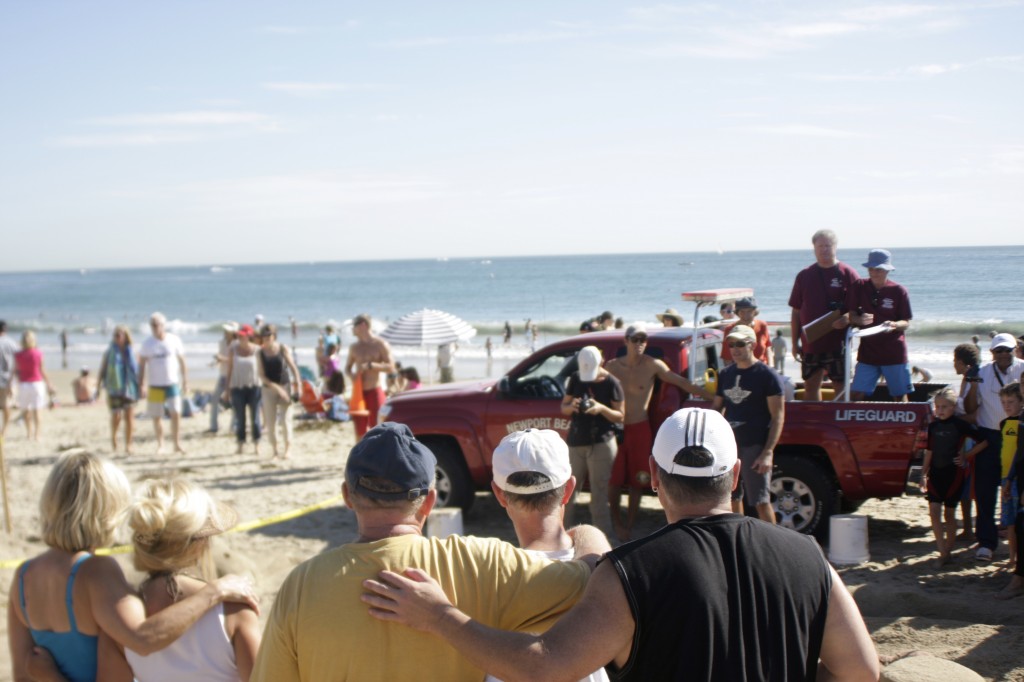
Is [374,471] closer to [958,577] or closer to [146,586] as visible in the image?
[146,586]

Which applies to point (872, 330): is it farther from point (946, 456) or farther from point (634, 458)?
point (634, 458)

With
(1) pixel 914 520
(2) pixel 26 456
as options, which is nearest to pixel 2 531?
(2) pixel 26 456

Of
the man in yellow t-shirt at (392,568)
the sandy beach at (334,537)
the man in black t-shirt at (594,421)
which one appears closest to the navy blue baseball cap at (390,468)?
the man in yellow t-shirt at (392,568)

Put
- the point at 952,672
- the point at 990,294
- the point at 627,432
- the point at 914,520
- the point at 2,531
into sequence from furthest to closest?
the point at 990,294 → the point at 2,531 → the point at 914,520 → the point at 627,432 → the point at 952,672

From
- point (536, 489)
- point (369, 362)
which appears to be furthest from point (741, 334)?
point (369, 362)

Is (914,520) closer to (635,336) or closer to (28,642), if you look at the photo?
(635,336)

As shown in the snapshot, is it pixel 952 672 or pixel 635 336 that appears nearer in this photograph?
pixel 952 672

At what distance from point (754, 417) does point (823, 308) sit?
200 cm

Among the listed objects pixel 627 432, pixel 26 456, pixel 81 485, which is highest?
pixel 81 485

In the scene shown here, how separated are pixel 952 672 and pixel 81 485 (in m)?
3.71

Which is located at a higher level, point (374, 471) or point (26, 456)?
point (374, 471)

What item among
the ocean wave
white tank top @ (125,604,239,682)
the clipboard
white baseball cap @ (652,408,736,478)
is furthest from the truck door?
white baseball cap @ (652,408,736,478)

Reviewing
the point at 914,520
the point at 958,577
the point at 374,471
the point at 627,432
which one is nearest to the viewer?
the point at 374,471

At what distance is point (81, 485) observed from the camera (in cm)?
290
